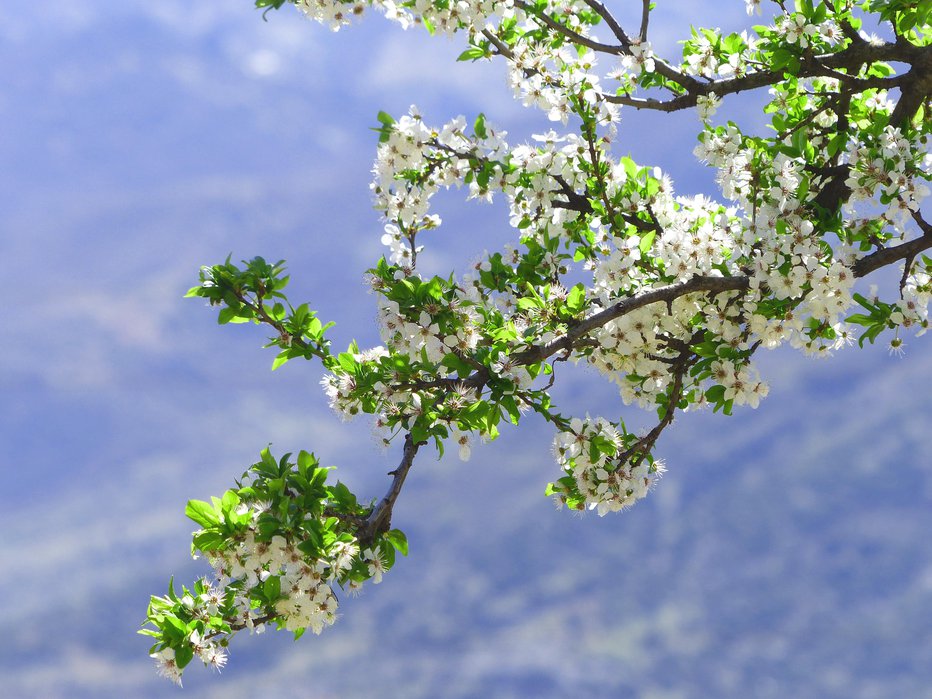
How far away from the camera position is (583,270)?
6039mm

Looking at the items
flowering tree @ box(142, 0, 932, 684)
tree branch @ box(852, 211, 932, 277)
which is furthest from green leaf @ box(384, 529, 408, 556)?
tree branch @ box(852, 211, 932, 277)

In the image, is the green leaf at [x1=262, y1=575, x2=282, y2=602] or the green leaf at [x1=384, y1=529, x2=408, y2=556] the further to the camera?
the green leaf at [x1=384, y1=529, x2=408, y2=556]

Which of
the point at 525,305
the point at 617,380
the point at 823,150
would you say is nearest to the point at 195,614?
the point at 525,305

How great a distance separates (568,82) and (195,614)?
380 cm

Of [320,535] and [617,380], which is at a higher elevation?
[617,380]

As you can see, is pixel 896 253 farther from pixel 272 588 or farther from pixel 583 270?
pixel 272 588

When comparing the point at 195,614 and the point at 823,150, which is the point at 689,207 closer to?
the point at 823,150

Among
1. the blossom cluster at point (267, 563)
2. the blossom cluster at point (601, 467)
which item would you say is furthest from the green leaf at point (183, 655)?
the blossom cluster at point (601, 467)

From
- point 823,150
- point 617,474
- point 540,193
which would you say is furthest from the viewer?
point 823,150

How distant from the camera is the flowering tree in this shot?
4.75 m

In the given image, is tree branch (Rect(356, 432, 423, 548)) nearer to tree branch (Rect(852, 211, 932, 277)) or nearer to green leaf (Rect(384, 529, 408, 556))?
green leaf (Rect(384, 529, 408, 556))

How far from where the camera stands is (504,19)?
6.44 m

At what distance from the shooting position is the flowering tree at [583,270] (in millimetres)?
4746

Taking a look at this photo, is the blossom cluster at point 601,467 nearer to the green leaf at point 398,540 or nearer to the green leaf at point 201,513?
the green leaf at point 398,540
